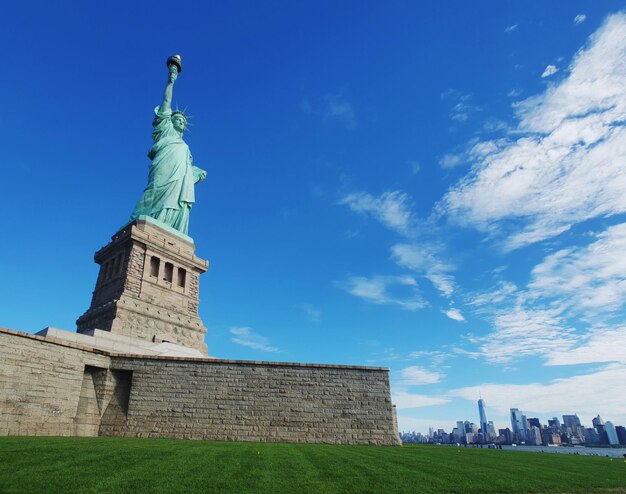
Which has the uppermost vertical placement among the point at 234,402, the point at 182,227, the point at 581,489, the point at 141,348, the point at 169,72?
the point at 169,72

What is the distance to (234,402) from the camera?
1691cm

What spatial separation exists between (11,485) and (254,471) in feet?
13.2

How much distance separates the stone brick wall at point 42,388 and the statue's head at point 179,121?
97.6 ft

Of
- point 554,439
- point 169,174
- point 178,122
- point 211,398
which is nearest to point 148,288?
point 169,174

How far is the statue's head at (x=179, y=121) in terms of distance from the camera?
40.7 meters

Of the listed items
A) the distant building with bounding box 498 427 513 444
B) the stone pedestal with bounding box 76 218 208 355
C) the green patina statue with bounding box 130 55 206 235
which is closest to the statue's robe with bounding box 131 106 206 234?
the green patina statue with bounding box 130 55 206 235

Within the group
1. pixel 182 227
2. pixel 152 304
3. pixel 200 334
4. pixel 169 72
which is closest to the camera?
pixel 152 304

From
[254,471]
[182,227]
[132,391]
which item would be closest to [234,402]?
[132,391]

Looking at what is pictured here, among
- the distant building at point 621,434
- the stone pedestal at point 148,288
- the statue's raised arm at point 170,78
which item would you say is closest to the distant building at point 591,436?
the distant building at point 621,434

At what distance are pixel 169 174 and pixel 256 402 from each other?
26721 mm

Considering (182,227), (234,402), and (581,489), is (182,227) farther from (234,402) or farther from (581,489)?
(581,489)

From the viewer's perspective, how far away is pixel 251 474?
7582 millimetres

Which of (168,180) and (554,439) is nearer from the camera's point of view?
(168,180)

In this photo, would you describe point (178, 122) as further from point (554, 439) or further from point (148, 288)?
point (554, 439)
